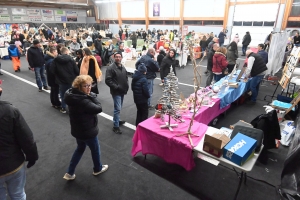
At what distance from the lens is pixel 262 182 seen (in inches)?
106

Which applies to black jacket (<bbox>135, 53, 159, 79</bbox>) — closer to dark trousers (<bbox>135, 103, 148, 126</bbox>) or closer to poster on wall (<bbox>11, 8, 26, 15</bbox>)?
dark trousers (<bbox>135, 103, 148, 126</bbox>)

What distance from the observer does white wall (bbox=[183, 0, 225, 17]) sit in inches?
672

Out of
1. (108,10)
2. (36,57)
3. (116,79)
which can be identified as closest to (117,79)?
(116,79)

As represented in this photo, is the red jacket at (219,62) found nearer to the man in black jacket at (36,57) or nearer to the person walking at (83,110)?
the person walking at (83,110)

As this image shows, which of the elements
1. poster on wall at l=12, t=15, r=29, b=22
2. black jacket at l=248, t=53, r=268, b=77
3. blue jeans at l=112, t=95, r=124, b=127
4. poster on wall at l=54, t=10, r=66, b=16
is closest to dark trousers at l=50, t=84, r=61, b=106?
blue jeans at l=112, t=95, r=124, b=127

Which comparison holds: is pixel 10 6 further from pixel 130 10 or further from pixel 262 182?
pixel 262 182

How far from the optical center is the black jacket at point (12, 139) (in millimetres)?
1572

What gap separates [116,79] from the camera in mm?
3531

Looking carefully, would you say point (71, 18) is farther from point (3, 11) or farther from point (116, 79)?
point (116, 79)

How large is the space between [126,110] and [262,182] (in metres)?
3.17

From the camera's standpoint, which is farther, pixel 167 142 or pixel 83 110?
pixel 167 142

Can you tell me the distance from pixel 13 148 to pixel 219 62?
193 inches

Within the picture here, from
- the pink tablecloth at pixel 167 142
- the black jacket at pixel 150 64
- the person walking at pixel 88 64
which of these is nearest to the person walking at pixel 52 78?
the person walking at pixel 88 64

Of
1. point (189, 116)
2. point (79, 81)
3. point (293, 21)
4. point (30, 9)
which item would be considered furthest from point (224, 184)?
point (30, 9)
